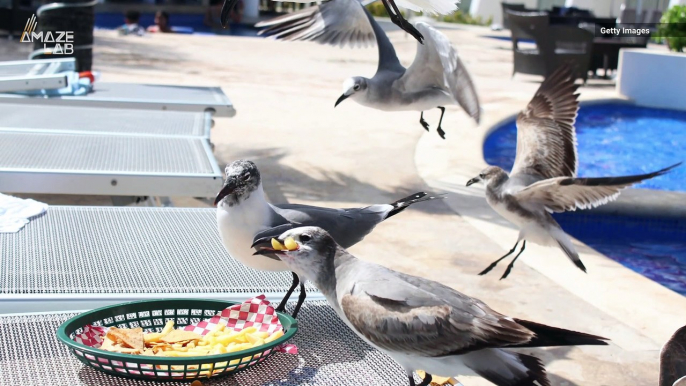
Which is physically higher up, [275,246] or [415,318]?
[275,246]

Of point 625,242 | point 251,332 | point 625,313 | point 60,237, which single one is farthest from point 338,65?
point 251,332

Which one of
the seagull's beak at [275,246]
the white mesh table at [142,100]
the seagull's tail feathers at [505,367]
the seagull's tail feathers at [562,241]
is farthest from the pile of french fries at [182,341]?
the white mesh table at [142,100]

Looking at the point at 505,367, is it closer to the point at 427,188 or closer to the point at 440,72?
the point at 440,72

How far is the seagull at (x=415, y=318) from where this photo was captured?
183 cm

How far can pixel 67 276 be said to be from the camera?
9.11 ft

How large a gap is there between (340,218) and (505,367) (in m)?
0.85

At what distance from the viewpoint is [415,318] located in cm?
188

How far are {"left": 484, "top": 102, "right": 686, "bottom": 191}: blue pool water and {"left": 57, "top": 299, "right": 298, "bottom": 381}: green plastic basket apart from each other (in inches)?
286

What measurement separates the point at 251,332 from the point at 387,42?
3.40 ft

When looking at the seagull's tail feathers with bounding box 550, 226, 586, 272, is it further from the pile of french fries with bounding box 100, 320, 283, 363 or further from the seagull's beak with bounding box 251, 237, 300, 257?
the seagull's beak with bounding box 251, 237, 300, 257

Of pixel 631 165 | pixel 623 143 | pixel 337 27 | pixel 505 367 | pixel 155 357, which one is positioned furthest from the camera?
pixel 623 143

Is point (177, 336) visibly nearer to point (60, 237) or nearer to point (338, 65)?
point (60, 237)

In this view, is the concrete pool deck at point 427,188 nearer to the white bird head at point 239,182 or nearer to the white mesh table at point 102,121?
the white mesh table at point 102,121

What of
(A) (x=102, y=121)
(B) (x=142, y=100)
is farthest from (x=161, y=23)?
(A) (x=102, y=121)
